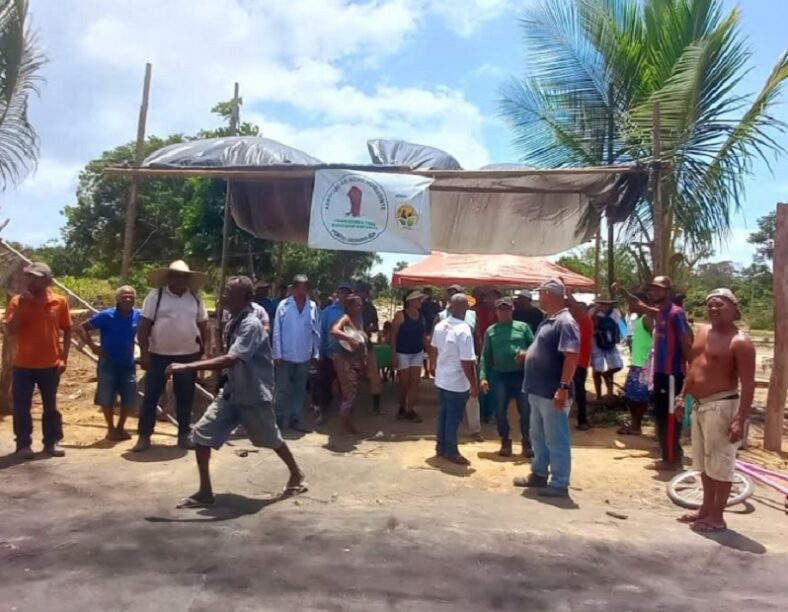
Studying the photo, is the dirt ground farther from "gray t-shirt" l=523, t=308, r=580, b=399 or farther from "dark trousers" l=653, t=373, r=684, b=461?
"gray t-shirt" l=523, t=308, r=580, b=399

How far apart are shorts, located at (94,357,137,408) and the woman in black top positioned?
314 centimetres

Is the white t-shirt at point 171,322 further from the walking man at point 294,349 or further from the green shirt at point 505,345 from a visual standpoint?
the green shirt at point 505,345

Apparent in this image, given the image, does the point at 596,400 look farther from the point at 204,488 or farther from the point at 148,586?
the point at 148,586

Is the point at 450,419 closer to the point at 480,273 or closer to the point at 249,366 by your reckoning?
the point at 249,366

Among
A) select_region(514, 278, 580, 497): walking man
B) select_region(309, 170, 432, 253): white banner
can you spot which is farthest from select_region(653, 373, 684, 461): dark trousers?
select_region(309, 170, 432, 253): white banner

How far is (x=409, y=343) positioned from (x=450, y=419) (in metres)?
1.98

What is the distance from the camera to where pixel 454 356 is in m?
7.24

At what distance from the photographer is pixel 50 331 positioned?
700 cm

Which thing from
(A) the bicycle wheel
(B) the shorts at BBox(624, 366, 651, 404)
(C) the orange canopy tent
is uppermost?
(C) the orange canopy tent

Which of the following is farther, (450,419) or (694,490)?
(450,419)

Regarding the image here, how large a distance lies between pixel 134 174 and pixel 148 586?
20.1 ft

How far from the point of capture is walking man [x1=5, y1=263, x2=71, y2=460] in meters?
6.90

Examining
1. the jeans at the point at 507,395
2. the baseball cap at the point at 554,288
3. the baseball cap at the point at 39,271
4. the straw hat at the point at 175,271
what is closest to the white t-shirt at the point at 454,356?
the jeans at the point at 507,395

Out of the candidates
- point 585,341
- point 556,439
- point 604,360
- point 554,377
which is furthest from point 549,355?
point 604,360
